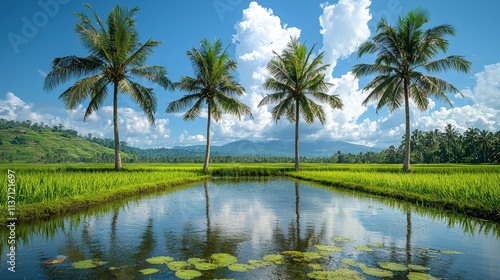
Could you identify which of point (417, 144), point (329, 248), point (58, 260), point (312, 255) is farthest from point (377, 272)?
point (417, 144)

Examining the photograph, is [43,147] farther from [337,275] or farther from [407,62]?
[337,275]

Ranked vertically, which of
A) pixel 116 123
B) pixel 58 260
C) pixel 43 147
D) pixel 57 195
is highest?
pixel 43 147

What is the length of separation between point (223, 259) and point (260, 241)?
1.32 meters

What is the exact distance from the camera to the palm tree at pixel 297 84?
2725 centimetres

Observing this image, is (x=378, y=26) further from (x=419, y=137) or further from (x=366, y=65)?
(x=419, y=137)

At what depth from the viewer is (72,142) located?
5448 inches

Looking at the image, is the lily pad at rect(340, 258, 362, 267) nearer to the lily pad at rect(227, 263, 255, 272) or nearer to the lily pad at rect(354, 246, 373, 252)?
the lily pad at rect(354, 246, 373, 252)

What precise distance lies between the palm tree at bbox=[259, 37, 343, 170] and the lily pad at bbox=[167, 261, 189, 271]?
23.6 meters

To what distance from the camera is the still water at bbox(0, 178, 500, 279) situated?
431 centimetres

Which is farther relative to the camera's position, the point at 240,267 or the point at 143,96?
the point at 143,96

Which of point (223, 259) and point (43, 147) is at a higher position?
point (43, 147)

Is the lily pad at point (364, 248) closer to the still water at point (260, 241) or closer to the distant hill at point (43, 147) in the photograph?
the still water at point (260, 241)

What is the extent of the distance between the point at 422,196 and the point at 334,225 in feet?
17.3

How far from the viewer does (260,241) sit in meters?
5.85
